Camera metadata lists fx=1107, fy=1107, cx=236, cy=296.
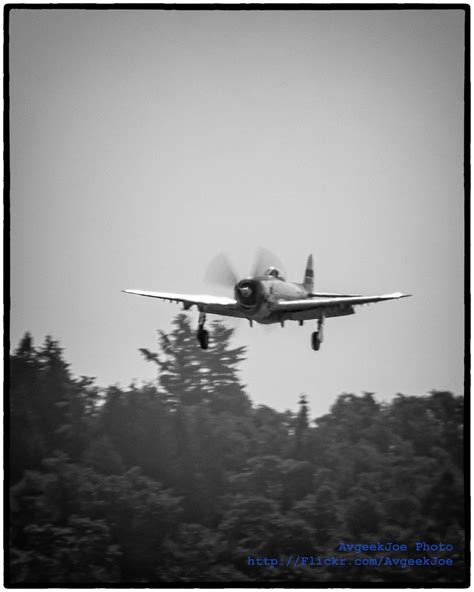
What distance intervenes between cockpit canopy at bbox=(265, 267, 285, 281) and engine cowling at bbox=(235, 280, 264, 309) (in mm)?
1127

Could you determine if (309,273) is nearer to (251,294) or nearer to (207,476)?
(251,294)

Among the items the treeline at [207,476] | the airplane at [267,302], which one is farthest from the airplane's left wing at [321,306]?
the treeline at [207,476]

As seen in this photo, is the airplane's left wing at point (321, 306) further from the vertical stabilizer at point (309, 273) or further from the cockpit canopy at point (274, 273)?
the vertical stabilizer at point (309, 273)

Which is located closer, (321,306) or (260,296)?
(260,296)

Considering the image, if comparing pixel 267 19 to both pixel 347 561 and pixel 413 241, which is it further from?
pixel 347 561

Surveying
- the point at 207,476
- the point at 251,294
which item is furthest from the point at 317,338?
the point at 207,476

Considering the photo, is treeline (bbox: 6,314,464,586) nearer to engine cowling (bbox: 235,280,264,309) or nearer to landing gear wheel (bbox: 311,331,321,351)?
landing gear wheel (bbox: 311,331,321,351)

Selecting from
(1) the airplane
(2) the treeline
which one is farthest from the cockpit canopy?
(2) the treeline

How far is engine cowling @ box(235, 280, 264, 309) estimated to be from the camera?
31875mm

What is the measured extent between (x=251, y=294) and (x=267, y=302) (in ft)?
1.75

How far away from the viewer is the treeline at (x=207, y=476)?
178 ft

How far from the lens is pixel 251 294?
1256 inches

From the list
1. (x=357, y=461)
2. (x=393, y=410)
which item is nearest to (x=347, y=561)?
(x=357, y=461)

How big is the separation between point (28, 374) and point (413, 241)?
86.3ft
